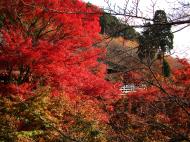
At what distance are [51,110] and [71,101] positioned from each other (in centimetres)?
125

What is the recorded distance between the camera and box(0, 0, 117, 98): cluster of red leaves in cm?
1388

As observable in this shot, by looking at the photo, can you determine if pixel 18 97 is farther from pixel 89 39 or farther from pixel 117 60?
pixel 117 60

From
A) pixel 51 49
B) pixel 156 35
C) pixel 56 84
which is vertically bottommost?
pixel 56 84

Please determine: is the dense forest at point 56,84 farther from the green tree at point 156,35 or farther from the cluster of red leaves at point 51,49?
the green tree at point 156,35

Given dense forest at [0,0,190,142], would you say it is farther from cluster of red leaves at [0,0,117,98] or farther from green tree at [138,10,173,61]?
green tree at [138,10,173,61]

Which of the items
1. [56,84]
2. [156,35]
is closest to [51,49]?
[56,84]

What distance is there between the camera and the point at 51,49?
1401 cm

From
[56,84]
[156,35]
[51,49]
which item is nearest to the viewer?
[156,35]

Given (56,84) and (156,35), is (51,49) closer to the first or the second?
(56,84)

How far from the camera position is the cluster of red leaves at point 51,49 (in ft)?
45.5

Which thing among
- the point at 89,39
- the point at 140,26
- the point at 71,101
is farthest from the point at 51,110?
the point at 140,26

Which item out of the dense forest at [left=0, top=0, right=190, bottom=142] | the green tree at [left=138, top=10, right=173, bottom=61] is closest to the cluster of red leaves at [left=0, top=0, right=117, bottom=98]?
the dense forest at [left=0, top=0, right=190, bottom=142]

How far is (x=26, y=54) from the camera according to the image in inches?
533

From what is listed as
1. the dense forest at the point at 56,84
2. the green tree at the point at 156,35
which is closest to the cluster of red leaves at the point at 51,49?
the dense forest at the point at 56,84
